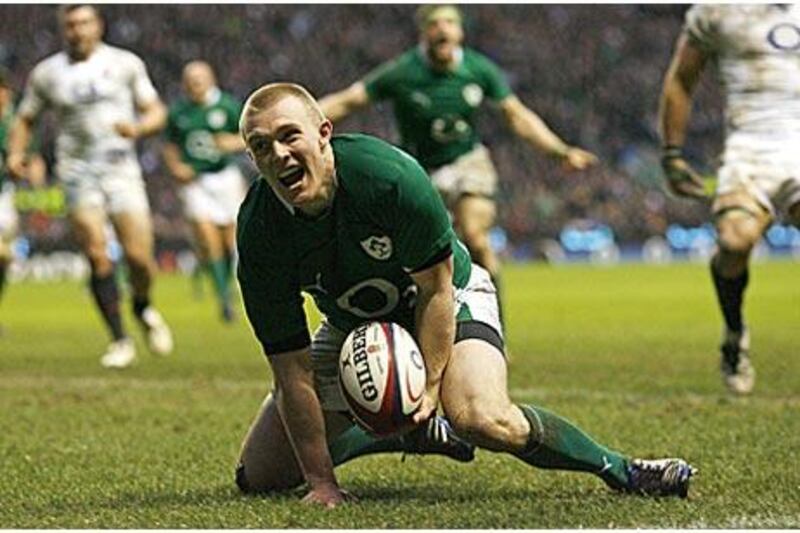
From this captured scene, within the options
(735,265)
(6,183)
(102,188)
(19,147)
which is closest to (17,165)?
(19,147)

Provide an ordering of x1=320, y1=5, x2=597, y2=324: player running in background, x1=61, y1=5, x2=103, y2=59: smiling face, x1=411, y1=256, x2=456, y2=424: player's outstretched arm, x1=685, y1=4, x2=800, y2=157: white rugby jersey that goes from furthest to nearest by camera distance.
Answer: x1=61, y1=5, x2=103, y2=59: smiling face
x1=320, y1=5, x2=597, y2=324: player running in background
x1=685, y1=4, x2=800, y2=157: white rugby jersey
x1=411, y1=256, x2=456, y2=424: player's outstretched arm

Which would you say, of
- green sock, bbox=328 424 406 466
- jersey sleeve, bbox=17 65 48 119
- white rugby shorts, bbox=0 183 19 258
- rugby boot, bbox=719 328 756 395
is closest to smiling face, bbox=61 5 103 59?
jersey sleeve, bbox=17 65 48 119

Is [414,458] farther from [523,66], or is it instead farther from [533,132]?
[523,66]

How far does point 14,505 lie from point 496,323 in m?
1.72

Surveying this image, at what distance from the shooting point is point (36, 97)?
500 inches

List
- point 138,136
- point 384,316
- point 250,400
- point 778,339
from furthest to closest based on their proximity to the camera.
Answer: point 778,339 → point 138,136 → point 250,400 → point 384,316

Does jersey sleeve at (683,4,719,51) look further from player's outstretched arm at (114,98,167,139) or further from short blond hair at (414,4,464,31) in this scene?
player's outstretched arm at (114,98,167,139)

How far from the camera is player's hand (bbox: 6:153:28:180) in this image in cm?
1212

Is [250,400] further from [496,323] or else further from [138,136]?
[496,323]

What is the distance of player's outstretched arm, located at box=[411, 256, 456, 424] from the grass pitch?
1.31 ft

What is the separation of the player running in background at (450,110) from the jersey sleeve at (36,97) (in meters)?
2.10

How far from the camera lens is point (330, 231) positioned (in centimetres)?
564

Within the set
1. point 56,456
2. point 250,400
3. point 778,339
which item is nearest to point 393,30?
point 778,339

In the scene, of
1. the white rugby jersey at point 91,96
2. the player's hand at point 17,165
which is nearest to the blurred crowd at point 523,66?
the white rugby jersey at point 91,96
